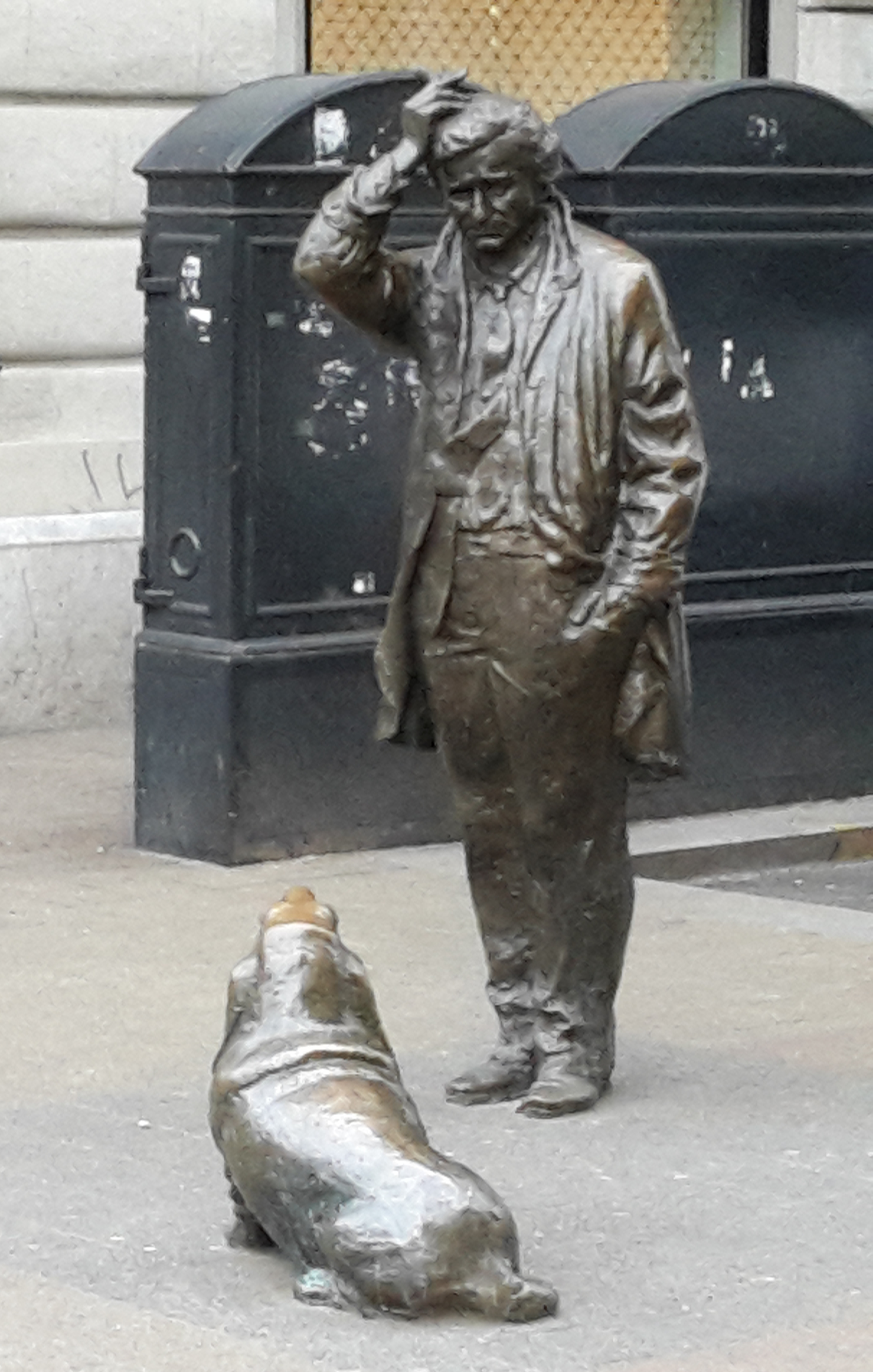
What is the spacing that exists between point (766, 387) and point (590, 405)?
4019 mm

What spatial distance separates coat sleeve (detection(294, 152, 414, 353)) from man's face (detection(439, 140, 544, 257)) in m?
0.12

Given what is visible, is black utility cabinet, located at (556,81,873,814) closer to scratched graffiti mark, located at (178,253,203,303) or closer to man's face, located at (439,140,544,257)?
scratched graffiti mark, located at (178,253,203,303)

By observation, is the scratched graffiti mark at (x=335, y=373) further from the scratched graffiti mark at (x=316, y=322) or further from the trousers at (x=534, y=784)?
the trousers at (x=534, y=784)

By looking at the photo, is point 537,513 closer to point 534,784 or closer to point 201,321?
point 534,784

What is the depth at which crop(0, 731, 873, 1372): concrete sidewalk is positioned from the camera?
517cm

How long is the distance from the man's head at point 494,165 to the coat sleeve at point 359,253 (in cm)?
12

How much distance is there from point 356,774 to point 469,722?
2936mm

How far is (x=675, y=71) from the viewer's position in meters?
14.3

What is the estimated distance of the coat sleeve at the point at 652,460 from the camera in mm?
6418

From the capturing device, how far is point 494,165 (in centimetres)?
645

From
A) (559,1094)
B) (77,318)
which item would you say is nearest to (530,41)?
(77,318)

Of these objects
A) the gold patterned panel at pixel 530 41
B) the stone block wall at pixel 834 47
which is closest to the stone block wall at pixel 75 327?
the gold patterned panel at pixel 530 41

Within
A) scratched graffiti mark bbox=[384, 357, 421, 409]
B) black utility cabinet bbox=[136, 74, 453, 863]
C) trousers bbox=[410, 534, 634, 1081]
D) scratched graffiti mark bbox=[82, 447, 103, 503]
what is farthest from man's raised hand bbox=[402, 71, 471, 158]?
scratched graffiti mark bbox=[82, 447, 103, 503]

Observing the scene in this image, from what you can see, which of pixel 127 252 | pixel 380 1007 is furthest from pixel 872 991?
pixel 127 252
